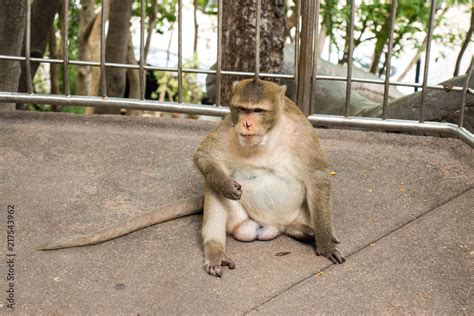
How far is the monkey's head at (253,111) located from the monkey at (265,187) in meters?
0.01

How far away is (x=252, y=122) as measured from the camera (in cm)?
452

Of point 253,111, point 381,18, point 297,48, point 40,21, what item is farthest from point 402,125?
point 381,18

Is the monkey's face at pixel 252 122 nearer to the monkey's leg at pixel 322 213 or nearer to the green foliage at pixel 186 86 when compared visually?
the monkey's leg at pixel 322 213

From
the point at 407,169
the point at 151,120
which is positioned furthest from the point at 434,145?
the point at 151,120

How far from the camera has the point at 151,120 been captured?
668 centimetres

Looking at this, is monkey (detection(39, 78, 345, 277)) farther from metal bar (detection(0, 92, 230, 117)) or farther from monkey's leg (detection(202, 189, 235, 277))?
metal bar (detection(0, 92, 230, 117))

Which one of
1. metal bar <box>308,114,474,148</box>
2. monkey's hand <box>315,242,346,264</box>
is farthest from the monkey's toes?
metal bar <box>308,114,474,148</box>

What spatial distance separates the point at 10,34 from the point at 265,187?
3.17m

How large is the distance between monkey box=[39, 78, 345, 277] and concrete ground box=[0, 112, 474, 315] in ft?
0.28

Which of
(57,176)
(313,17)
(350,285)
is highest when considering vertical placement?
(313,17)

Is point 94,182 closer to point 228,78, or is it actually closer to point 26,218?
point 26,218

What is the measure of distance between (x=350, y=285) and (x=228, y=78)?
3.54 metres

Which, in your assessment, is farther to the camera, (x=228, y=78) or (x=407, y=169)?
(x=228, y=78)

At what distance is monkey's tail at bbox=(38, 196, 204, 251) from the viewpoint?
4.81m
